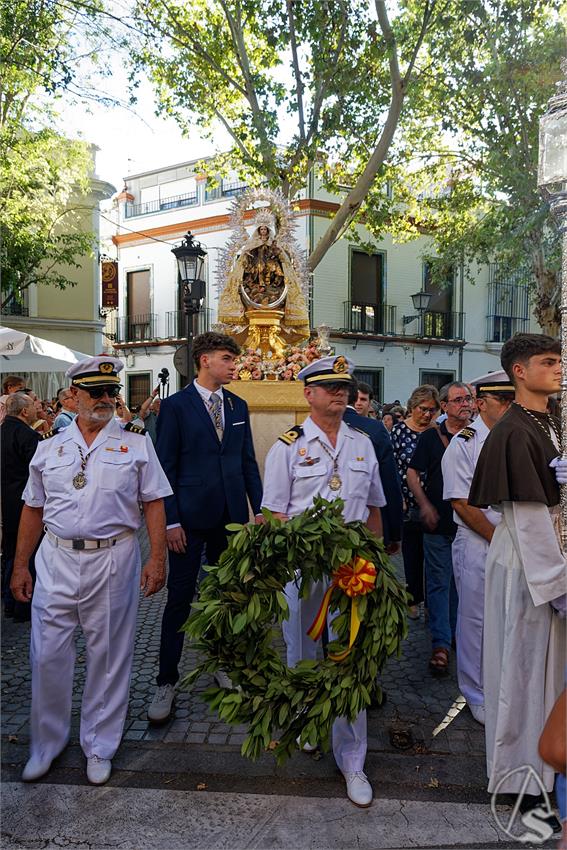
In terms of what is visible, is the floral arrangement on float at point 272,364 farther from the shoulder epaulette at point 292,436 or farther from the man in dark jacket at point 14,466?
the shoulder epaulette at point 292,436

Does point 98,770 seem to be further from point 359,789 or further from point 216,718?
point 359,789

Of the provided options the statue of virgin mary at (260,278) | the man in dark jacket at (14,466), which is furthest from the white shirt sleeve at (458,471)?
the statue of virgin mary at (260,278)

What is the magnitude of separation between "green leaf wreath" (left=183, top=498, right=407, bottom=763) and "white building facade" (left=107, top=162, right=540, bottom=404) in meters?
21.2

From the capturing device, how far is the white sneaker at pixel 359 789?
3027 millimetres

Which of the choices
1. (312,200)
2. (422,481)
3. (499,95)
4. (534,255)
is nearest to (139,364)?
(312,200)

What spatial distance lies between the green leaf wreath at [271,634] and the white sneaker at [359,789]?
193 mm

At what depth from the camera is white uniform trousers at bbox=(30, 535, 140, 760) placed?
3346 mm

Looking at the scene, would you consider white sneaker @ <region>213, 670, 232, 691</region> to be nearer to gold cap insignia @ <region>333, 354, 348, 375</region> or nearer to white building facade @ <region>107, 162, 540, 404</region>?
gold cap insignia @ <region>333, 354, 348, 375</region>

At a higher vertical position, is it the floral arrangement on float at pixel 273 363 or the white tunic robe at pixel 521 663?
the floral arrangement on float at pixel 273 363

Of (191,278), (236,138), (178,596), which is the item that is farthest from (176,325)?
(178,596)

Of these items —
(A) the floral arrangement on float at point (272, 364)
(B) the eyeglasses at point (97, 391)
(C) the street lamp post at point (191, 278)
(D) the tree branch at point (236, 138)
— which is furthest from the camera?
(D) the tree branch at point (236, 138)

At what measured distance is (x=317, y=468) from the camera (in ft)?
11.7

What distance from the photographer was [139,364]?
94.0 ft

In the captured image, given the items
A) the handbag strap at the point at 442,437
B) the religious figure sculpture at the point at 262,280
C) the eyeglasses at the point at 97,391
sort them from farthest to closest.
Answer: the religious figure sculpture at the point at 262,280 < the handbag strap at the point at 442,437 < the eyeglasses at the point at 97,391
